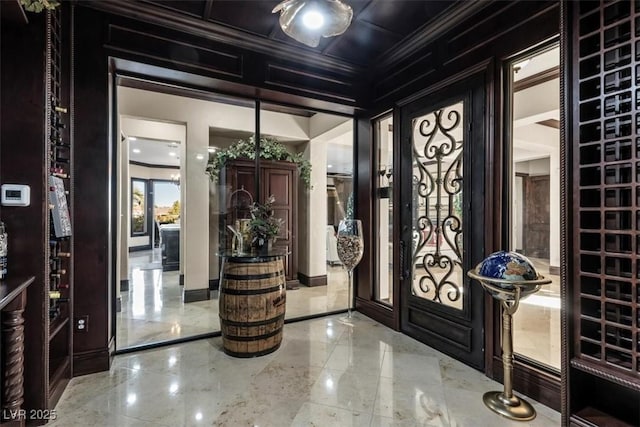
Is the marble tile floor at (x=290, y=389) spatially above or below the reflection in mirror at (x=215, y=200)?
below

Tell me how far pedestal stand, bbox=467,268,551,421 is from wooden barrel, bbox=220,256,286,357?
5.69 ft

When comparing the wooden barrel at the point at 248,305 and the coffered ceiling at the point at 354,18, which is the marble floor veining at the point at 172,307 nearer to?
the wooden barrel at the point at 248,305

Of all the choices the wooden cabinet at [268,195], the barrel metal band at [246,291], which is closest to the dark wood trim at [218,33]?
the wooden cabinet at [268,195]

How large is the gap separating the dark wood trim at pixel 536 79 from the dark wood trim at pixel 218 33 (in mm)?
1791

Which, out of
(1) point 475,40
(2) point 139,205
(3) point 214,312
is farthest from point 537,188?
(2) point 139,205

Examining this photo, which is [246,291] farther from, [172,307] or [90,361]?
[172,307]

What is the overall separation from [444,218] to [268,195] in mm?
2858

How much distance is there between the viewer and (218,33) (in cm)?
290

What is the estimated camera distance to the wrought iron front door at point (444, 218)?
2.55 meters

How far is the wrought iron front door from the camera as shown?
101 inches

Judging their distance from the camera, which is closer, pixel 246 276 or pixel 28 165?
pixel 28 165

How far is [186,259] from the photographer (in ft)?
14.0

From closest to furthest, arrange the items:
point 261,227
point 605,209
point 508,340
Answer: point 605,209, point 508,340, point 261,227

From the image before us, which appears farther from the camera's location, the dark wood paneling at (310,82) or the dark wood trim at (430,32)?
the dark wood paneling at (310,82)
